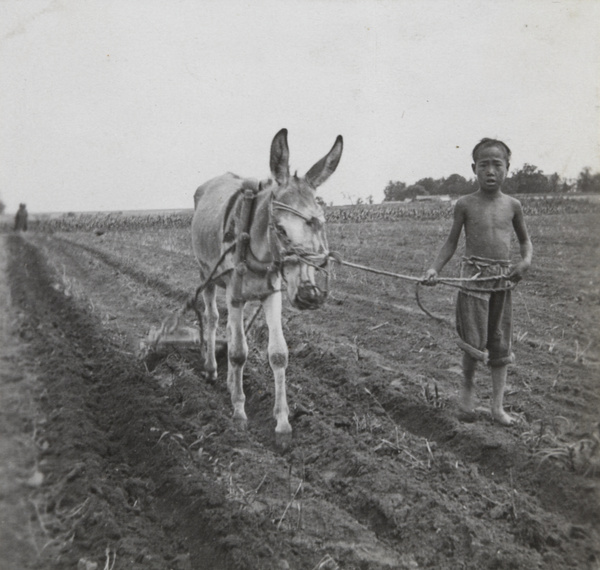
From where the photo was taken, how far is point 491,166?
362 cm

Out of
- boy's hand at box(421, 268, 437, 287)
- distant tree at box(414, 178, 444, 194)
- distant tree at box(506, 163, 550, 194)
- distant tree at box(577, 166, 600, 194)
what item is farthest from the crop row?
boy's hand at box(421, 268, 437, 287)

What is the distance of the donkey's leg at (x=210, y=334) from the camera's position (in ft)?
17.4

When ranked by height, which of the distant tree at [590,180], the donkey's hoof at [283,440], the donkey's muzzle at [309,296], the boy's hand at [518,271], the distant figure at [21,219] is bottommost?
the donkey's hoof at [283,440]

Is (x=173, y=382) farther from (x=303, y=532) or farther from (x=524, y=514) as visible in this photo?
(x=524, y=514)

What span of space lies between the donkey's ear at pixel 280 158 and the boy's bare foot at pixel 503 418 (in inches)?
90.0

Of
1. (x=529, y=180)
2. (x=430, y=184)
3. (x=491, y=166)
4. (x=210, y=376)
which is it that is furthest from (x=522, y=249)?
(x=430, y=184)

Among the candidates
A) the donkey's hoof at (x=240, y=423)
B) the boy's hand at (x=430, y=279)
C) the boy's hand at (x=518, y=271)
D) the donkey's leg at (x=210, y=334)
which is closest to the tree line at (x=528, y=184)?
the boy's hand at (x=518, y=271)

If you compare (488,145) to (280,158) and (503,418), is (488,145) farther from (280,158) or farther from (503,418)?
(503,418)

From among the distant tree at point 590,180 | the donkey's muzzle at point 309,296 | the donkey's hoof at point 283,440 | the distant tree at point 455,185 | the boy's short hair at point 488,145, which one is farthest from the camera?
the distant tree at point 455,185

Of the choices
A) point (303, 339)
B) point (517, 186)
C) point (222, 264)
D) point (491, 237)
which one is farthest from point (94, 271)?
point (491, 237)

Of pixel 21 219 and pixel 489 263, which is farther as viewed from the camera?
pixel 21 219

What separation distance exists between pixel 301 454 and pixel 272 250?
145 centimetres

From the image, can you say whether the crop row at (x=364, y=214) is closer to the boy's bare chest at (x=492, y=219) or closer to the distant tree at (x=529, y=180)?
the distant tree at (x=529, y=180)

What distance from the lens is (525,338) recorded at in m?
5.69
